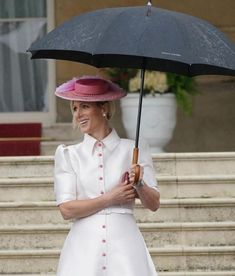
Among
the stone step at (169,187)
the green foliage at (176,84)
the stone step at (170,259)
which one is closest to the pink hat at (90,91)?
the stone step at (170,259)

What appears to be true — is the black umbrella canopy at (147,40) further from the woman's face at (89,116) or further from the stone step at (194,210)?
the stone step at (194,210)

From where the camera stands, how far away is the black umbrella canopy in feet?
16.5

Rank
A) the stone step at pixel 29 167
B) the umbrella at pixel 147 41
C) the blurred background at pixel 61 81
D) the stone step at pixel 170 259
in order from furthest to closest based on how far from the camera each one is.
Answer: the blurred background at pixel 61 81, the stone step at pixel 29 167, the stone step at pixel 170 259, the umbrella at pixel 147 41

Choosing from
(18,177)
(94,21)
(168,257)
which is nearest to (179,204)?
(168,257)

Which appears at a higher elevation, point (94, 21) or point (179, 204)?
point (94, 21)

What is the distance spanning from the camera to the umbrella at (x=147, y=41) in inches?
198

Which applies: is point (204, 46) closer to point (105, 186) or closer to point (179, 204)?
point (105, 186)

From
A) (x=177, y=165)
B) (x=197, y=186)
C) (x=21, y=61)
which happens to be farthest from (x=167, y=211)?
(x=21, y=61)

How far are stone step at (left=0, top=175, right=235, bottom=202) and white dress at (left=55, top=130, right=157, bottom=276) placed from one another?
310 cm

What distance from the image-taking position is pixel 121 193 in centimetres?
516

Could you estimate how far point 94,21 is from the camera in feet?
17.3

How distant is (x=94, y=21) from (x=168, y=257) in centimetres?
316

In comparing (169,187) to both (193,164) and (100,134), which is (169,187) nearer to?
(193,164)

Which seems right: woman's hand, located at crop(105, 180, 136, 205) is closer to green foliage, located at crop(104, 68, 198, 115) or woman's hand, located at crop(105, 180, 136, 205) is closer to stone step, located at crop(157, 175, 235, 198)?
stone step, located at crop(157, 175, 235, 198)
